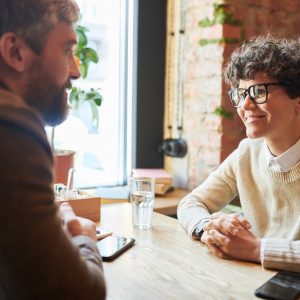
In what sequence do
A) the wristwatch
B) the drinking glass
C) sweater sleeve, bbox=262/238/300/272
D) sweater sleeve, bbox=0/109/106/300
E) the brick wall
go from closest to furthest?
sweater sleeve, bbox=0/109/106/300 < sweater sleeve, bbox=262/238/300/272 < the wristwatch < the drinking glass < the brick wall

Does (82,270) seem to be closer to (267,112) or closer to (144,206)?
(144,206)

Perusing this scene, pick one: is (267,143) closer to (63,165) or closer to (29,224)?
(63,165)

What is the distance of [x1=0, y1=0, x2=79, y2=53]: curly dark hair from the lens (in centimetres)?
76

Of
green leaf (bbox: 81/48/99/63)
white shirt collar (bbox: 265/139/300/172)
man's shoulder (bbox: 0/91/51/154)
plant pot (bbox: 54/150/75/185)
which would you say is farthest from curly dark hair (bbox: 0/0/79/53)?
green leaf (bbox: 81/48/99/63)

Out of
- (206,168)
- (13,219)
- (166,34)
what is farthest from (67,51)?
(166,34)

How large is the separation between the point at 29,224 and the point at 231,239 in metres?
0.67

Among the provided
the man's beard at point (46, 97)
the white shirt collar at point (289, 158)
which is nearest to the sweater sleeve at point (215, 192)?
the white shirt collar at point (289, 158)

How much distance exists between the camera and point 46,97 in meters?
0.82

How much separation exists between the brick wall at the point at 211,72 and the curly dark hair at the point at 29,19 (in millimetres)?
1387

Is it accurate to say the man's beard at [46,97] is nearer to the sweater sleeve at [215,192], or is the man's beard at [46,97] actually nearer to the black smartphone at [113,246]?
the black smartphone at [113,246]

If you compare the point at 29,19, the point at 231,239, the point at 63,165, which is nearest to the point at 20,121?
the point at 29,19

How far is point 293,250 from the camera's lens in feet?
3.61

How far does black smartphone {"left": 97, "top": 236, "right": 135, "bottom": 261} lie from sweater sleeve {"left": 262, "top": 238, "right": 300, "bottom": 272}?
14.6 inches

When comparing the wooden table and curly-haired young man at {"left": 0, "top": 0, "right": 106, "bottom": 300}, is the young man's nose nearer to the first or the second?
the wooden table
